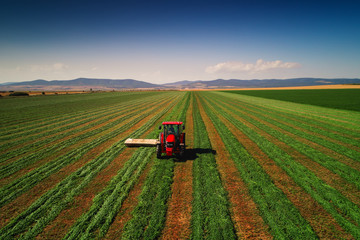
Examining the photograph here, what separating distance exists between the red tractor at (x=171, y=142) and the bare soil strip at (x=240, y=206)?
7.54ft

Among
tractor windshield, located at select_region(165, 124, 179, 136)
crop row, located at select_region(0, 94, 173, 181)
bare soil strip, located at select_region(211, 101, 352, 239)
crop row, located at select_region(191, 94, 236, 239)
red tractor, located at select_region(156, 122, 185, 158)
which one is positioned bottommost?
bare soil strip, located at select_region(211, 101, 352, 239)

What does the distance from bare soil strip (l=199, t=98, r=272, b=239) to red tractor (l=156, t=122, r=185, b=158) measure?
2.30 metres

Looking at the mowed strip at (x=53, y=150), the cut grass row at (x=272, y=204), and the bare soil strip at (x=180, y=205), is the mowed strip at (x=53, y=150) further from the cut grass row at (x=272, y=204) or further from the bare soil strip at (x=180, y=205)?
the cut grass row at (x=272, y=204)

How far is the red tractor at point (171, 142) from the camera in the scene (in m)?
9.12

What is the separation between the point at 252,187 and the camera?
6844 millimetres

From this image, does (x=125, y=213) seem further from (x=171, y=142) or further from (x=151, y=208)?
(x=171, y=142)

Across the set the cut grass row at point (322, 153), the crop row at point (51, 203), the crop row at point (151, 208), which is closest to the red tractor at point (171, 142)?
the crop row at point (151, 208)

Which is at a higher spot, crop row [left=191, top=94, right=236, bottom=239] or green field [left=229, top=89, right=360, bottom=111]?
green field [left=229, top=89, right=360, bottom=111]

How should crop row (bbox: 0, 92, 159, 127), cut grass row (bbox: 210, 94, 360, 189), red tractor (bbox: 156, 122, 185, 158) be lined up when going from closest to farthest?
1. cut grass row (bbox: 210, 94, 360, 189)
2. red tractor (bbox: 156, 122, 185, 158)
3. crop row (bbox: 0, 92, 159, 127)

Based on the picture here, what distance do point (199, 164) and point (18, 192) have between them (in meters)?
8.00

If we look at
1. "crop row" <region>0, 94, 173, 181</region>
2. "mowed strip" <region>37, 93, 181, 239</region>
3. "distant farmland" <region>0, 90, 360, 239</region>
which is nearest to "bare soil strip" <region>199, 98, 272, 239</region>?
"distant farmland" <region>0, 90, 360, 239</region>

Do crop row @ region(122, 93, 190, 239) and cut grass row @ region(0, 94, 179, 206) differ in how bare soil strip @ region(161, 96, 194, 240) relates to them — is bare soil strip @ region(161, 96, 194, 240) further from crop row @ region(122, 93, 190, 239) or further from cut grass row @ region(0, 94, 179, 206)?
cut grass row @ region(0, 94, 179, 206)

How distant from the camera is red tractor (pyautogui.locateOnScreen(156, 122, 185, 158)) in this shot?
9117 mm

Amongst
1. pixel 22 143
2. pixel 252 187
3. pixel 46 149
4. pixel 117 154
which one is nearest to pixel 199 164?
pixel 252 187
